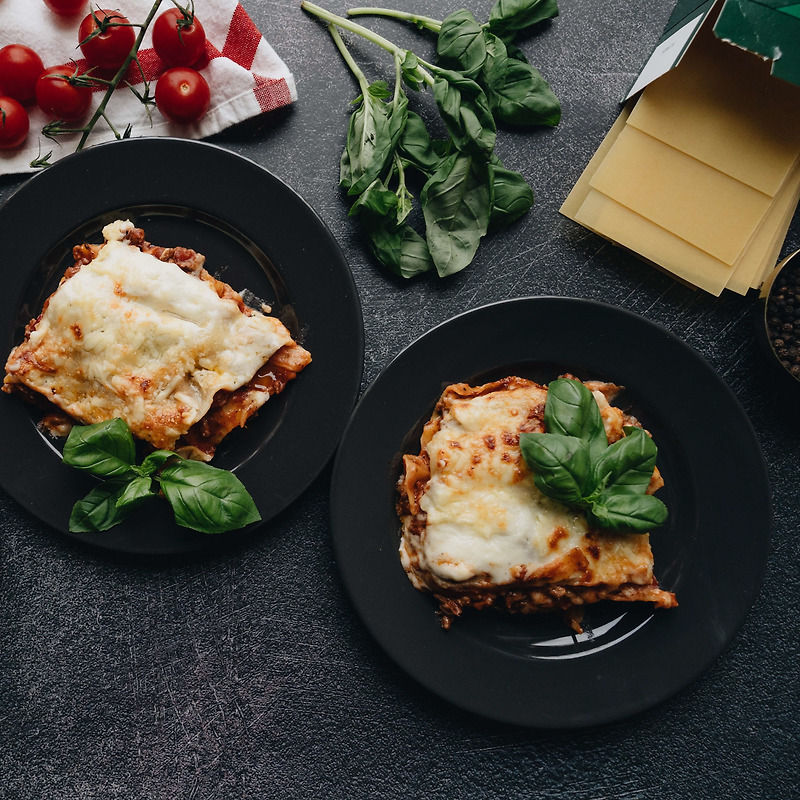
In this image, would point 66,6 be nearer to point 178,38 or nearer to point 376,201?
point 178,38

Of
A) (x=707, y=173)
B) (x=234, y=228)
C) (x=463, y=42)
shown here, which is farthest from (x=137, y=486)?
(x=707, y=173)

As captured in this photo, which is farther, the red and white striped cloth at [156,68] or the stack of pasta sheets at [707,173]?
the red and white striped cloth at [156,68]

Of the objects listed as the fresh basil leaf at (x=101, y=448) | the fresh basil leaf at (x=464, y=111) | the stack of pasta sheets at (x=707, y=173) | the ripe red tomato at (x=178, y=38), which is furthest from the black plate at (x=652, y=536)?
the ripe red tomato at (x=178, y=38)

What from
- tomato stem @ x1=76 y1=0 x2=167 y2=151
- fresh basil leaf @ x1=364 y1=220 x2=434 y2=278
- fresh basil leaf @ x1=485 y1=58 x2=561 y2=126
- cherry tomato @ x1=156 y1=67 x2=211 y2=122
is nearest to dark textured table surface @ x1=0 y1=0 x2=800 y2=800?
tomato stem @ x1=76 y1=0 x2=167 y2=151

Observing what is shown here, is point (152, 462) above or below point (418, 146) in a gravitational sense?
below

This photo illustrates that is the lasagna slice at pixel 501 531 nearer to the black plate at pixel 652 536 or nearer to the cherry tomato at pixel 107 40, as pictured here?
the black plate at pixel 652 536

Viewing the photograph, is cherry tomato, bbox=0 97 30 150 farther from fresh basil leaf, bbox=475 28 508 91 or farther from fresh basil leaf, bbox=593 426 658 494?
fresh basil leaf, bbox=593 426 658 494
